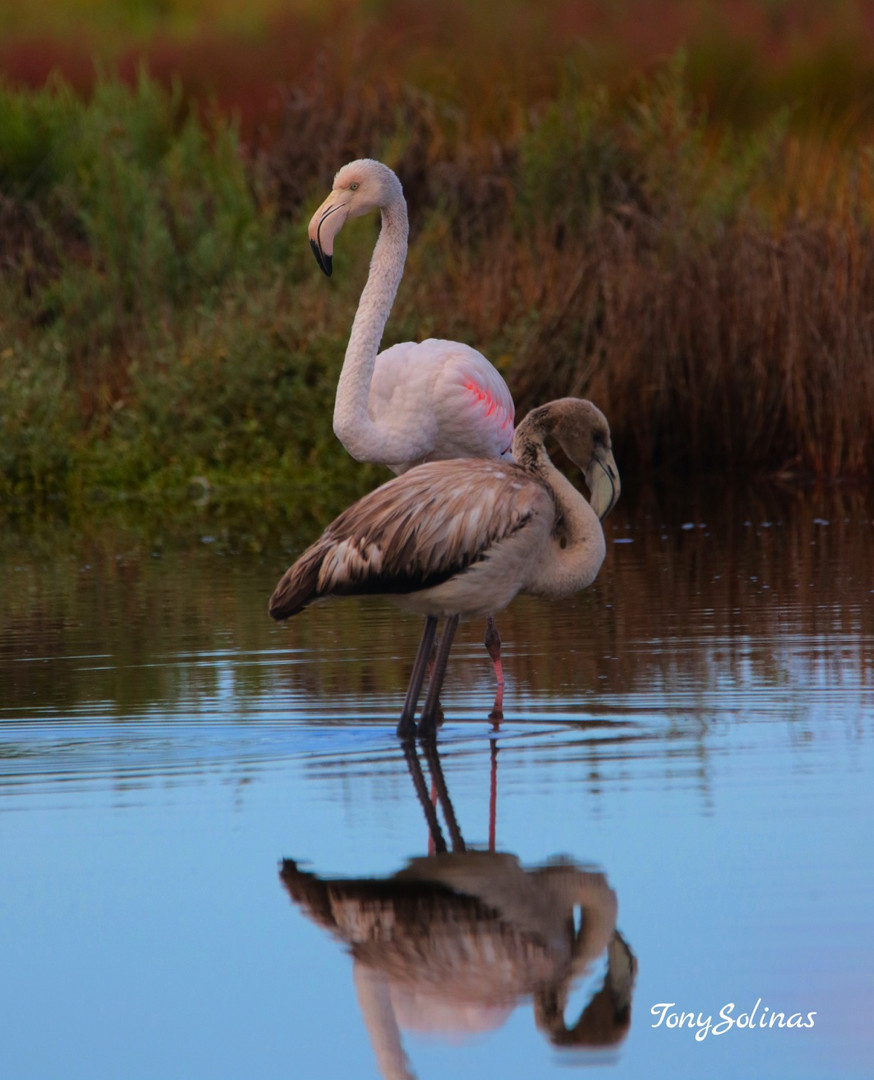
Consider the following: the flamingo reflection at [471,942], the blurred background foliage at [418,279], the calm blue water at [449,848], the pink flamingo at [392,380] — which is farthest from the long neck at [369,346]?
the blurred background foliage at [418,279]

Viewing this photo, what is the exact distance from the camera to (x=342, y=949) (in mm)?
3787

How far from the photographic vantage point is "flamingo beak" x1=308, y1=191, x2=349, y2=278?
23.1 ft

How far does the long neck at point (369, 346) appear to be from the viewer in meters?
6.95

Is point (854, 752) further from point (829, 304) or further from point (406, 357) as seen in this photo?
point (829, 304)

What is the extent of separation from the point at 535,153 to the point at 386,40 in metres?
7.43

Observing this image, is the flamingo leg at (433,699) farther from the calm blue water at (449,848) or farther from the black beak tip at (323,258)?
the black beak tip at (323,258)

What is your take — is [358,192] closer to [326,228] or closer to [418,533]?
[326,228]

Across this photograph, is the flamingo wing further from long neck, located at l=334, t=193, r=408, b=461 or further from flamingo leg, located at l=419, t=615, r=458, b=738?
long neck, located at l=334, t=193, r=408, b=461

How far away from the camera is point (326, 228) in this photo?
23.3 feet

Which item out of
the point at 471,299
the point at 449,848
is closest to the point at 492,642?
the point at 449,848

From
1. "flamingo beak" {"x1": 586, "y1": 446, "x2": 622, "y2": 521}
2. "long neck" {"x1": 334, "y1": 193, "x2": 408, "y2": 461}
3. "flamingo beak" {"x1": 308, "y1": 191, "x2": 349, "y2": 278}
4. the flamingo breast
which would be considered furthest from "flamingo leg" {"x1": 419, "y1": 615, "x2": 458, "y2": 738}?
"flamingo beak" {"x1": 308, "y1": 191, "x2": 349, "y2": 278}

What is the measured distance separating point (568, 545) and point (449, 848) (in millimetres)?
1569

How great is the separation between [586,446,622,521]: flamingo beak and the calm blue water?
22.7 inches

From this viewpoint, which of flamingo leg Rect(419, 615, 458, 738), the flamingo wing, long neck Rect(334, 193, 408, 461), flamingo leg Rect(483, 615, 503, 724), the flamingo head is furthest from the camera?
the flamingo head
